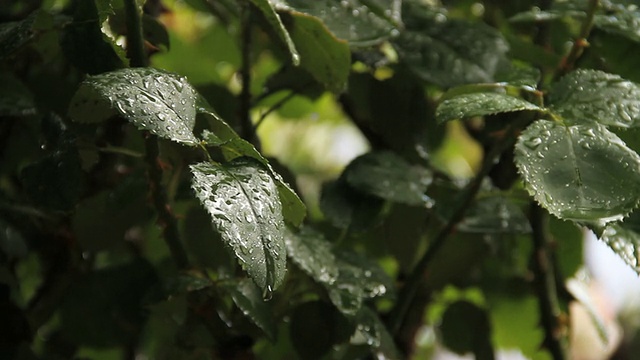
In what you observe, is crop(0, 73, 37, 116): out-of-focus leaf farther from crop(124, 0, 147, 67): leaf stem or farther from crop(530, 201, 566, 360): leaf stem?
crop(530, 201, 566, 360): leaf stem

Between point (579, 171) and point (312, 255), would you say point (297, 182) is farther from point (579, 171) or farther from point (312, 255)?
point (579, 171)

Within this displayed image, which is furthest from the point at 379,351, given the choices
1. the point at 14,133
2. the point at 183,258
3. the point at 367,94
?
the point at 14,133

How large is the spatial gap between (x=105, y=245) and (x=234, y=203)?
31 cm

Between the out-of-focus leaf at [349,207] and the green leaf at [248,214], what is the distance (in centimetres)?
20

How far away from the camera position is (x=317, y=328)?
0.57 meters

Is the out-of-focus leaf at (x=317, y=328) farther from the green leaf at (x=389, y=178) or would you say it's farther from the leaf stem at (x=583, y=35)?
the leaf stem at (x=583, y=35)

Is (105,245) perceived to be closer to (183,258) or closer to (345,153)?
(183,258)

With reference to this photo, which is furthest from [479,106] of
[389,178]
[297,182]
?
[297,182]

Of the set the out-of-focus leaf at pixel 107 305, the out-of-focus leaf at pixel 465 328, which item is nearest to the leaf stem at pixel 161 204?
the out-of-focus leaf at pixel 107 305

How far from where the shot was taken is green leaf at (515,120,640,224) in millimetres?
380

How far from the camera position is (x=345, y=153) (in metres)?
1.73

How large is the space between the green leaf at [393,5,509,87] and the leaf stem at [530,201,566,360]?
0.14 m

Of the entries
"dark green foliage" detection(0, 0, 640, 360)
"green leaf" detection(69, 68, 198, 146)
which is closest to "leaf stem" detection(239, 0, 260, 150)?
"dark green foliage" detection(0, 0, 640, 360)

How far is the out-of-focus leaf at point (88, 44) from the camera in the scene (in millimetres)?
458
